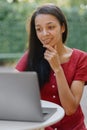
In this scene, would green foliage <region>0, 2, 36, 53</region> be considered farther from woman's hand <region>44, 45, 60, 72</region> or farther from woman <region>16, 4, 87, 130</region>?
woman's hand <region>44, 45, 60, 72</region>

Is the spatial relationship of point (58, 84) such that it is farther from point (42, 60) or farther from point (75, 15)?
point (75, 15)

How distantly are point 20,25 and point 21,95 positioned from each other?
268cm

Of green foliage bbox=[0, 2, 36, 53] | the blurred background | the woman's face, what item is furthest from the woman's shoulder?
green foliage bbox=[0, 2, 36, 53]

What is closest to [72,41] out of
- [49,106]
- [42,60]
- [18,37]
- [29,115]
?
[18,37]

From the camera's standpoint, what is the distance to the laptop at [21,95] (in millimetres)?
1412

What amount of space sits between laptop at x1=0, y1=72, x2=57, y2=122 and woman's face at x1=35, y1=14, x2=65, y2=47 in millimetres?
437

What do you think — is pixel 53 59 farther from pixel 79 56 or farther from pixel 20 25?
pixel 20 25

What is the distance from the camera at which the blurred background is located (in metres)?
3.94

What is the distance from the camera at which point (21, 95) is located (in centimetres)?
143

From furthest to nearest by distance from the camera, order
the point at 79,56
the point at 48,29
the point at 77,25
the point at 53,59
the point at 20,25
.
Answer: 1. the point at 20,25
2. the point at 77,25
3. the point at 79,56
4. the point at 48,29
5. the point at 53,59

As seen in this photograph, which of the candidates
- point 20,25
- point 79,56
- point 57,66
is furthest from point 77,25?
point 57,66

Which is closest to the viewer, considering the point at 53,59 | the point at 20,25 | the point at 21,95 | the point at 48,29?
the point at 21,95

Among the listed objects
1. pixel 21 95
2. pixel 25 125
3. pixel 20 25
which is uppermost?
pixel 21 95

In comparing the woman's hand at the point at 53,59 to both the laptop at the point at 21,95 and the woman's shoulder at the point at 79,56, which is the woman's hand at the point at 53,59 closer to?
the woman's shoulder at the point at 79,56
